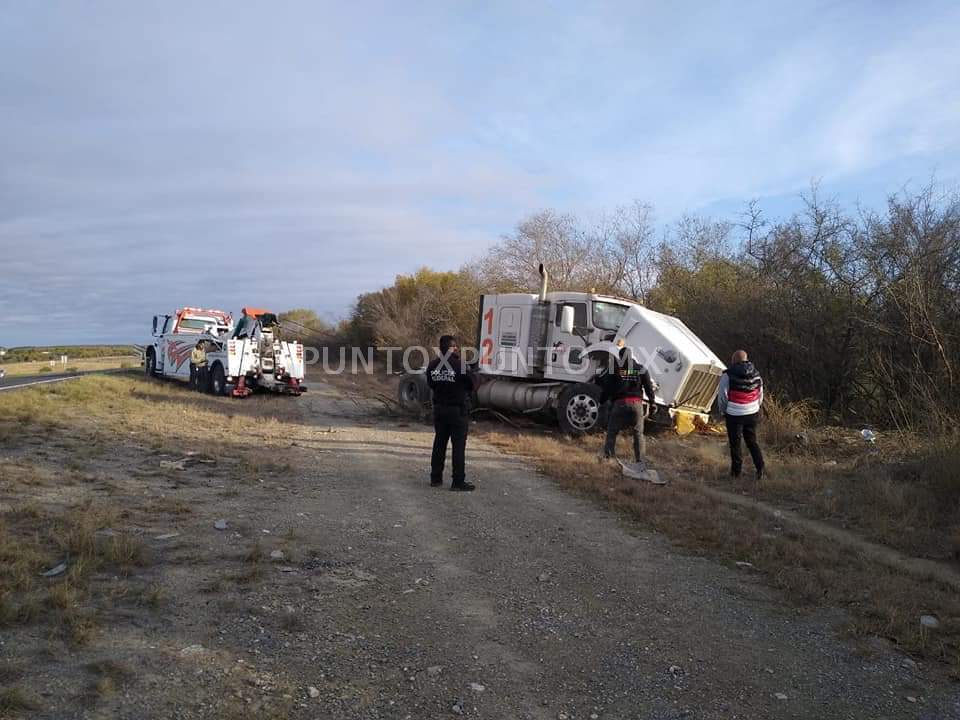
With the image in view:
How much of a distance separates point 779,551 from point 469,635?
3159 mm

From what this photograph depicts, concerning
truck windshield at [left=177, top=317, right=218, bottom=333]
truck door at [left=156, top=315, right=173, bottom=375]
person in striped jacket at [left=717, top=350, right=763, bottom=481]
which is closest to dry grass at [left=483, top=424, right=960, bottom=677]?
person in striped jacket at [left=717, top=350, right=763, bottom=481]

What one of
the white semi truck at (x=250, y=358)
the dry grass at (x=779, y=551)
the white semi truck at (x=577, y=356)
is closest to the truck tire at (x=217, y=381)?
the white semi truck at (x=250, y=358)

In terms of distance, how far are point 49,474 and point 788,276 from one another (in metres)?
14.4

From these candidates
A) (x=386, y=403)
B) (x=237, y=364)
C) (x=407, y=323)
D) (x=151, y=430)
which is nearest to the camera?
(x=151, y=430)

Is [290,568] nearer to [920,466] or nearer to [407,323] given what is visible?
[920,466]

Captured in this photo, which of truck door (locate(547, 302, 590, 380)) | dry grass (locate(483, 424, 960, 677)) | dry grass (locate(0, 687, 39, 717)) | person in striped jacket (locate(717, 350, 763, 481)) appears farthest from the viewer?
truck door (locate(547, 302, 590, 380))

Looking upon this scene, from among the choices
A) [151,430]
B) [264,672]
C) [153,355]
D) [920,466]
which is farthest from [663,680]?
[153,355]

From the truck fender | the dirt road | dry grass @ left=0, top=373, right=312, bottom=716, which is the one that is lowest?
the dirt road

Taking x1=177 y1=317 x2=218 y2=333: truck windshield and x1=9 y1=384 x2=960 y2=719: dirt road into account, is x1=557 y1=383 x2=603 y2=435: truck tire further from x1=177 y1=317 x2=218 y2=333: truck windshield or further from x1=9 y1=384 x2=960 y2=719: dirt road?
x1=177 y1=317 x2=218 y2=333: truck windshield

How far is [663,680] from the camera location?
12.1 feet

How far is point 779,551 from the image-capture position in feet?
19.7

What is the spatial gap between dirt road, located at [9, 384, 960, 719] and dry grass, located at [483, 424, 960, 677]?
0.83ft

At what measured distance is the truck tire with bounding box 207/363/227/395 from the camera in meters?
18.6

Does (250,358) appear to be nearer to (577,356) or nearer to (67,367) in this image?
(577,356)
